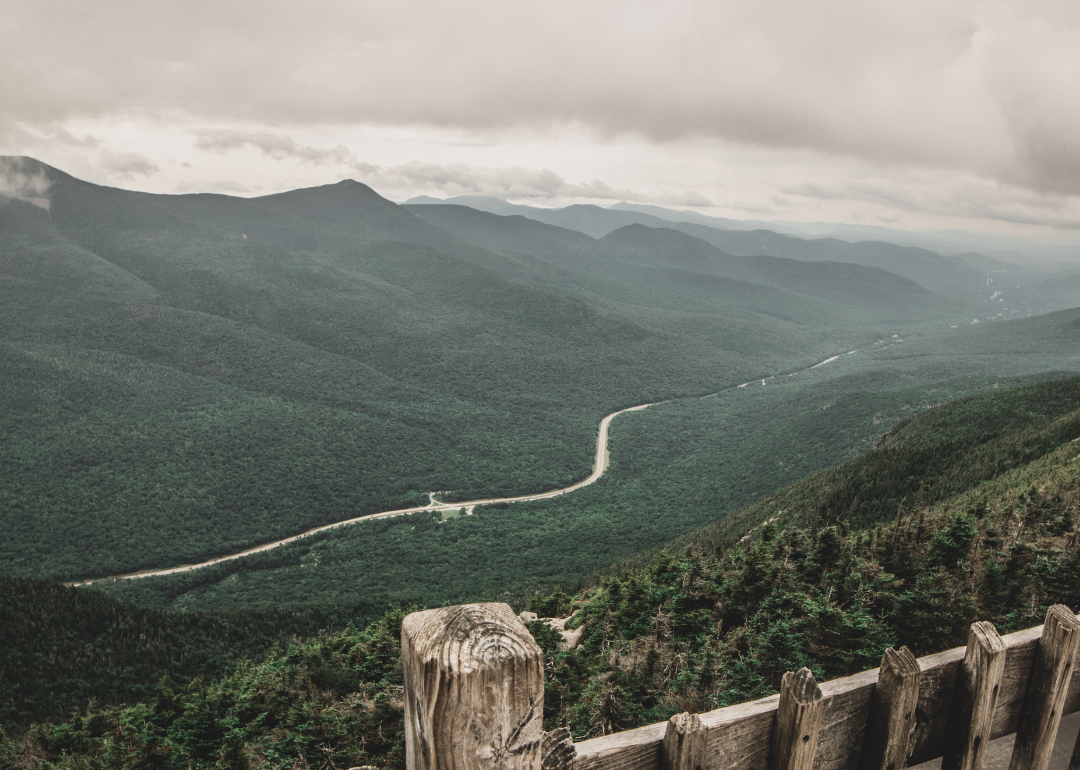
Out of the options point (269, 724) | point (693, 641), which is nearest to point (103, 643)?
point (269, 724)

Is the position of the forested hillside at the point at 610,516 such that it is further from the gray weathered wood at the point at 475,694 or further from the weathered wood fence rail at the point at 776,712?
the gray weathered wood at the point at 475,694

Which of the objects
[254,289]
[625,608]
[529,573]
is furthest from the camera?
[254,289]

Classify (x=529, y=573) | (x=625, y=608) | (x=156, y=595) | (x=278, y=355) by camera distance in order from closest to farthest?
(x=625, y=608) < (x=529, y=573) < (x=156, y=595) < (x=278, y=355)

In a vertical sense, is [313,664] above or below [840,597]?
below

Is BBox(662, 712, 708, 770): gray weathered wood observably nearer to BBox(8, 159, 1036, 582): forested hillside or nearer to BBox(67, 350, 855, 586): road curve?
BBox(8, 159, 1036, 582): forested hillside

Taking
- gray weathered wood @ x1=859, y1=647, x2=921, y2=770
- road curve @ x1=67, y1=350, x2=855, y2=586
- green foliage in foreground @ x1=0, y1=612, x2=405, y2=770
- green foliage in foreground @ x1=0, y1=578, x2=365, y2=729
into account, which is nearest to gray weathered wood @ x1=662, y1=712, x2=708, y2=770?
gray weathered wood @ x1=859, y1=647, x2=921, y2=770

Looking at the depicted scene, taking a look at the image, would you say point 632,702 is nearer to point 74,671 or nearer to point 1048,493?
point 1048,493

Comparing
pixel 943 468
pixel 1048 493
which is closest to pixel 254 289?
pixel 943 468

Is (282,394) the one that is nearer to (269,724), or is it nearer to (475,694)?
(269,724)

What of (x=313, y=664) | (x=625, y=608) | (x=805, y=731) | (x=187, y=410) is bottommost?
(x=187, y=410)
